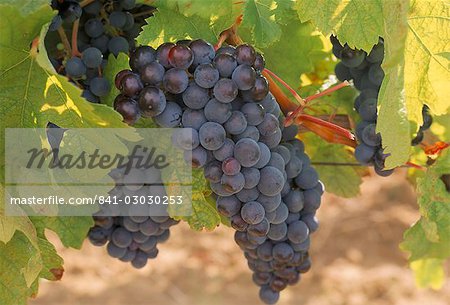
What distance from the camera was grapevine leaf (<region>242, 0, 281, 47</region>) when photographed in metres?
0.98

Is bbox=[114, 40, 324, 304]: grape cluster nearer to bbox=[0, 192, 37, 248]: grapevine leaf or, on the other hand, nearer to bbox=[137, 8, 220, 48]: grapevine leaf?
bbox=[137, 8, 220, 48]: grapevine leaf

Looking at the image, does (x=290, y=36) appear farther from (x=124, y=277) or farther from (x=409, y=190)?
(x=409, y=190)

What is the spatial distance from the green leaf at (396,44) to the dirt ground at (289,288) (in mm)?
3820

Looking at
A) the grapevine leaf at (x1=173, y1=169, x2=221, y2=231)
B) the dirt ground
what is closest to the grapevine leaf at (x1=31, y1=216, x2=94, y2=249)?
the grapevine leaf at (x1=173, y1=169, x2=221, y2=231)

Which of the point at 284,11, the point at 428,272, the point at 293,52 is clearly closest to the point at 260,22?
the point at 284,11

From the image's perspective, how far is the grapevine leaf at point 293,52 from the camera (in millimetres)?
1240

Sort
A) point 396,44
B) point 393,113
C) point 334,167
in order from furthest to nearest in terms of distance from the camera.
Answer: point 334,167
point 393,113
point 396,44

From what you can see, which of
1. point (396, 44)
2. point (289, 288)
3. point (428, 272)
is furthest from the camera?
point (289, 288)

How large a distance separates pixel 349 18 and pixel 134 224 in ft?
1.66

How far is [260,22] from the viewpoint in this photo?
38.6 inches

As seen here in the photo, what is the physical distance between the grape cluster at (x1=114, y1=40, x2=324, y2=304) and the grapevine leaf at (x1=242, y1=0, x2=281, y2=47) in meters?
0.04

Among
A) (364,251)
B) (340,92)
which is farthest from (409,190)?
(340,92)

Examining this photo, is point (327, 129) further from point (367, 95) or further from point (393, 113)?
point (393, 113)

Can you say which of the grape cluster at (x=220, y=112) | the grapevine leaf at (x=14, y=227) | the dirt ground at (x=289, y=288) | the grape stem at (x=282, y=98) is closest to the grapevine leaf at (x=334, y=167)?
the grape stem at (x=282, y=98)
